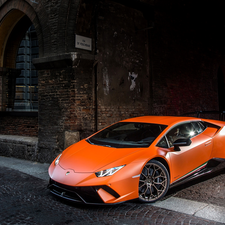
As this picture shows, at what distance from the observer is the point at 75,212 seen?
137 inches

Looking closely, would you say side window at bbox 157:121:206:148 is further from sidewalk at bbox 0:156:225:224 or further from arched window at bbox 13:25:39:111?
arched window at bbox 13:25:39:111

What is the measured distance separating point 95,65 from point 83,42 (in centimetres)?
73

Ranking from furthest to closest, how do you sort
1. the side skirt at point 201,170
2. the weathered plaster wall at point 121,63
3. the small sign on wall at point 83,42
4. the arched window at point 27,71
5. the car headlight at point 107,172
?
the arched window at point 27,71 < the weathered plaster wall at point 121,63 < the small sign on wall at point 83,42 < the side skirt at point 201,170 < the car headlight at point 107,172

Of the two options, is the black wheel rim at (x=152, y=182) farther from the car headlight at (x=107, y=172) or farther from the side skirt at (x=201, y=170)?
the car headlight at (x=107, y=172)

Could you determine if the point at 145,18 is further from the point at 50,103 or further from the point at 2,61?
the point at 2,61

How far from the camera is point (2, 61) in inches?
407

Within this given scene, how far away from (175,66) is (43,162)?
6476mm

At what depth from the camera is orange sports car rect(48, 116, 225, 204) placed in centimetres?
342

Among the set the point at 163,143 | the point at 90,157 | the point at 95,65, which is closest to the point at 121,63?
the point at 95,65

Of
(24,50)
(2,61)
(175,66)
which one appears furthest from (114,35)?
(24,50)

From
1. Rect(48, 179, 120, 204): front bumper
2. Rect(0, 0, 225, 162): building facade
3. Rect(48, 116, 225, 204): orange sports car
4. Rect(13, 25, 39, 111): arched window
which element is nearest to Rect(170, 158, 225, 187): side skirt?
Rect(48, 116, 225, 204): orange sports car

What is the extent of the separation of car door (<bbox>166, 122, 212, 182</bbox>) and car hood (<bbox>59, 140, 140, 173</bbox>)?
71 cm

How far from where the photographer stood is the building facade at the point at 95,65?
7.11 m

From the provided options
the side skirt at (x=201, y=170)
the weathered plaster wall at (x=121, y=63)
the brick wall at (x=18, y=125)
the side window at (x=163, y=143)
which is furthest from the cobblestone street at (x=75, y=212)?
the brick wall at (x=18, y=125)
